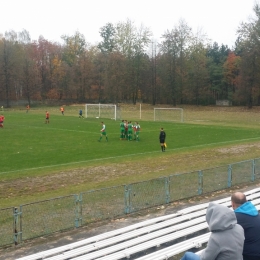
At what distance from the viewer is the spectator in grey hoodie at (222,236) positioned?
14.2 ft

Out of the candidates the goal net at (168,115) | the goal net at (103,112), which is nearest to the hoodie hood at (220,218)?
the goal net at (168,115)

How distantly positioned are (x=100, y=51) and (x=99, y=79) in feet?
40.6

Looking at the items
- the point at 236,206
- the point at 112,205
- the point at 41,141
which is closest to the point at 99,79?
the point at 41,141

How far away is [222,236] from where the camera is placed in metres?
4.41

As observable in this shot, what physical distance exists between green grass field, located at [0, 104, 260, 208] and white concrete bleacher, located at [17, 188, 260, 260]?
6.45m

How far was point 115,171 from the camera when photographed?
19266 mm

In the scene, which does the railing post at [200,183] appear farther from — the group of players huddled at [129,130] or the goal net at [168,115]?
the goal net at [168,115]

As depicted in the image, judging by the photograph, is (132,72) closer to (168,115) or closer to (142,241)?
(168,115)

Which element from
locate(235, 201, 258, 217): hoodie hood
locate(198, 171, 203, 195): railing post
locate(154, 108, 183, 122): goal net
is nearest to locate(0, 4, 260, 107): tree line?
locate(154, 108, 183, 122): goal net

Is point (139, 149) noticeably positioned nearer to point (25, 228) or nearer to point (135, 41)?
point (25, 228)

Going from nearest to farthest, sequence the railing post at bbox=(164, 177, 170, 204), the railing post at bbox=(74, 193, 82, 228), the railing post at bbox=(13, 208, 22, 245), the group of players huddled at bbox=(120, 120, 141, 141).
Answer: the railing post at bbox=(13, 208, 22, 245) → the railing post at bbox=(74, 193, 82, 228) → the railing post at bbox=(164, 177, 170, 204) → the group of players huddled at bbox=(120, 120, 141, 141)

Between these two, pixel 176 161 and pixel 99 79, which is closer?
pixel 176 161

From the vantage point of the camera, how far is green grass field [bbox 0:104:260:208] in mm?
16391

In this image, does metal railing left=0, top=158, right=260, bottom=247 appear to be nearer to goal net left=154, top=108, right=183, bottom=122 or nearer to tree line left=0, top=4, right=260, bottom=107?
goal net left=154, top=108, right=183, bottom=122
